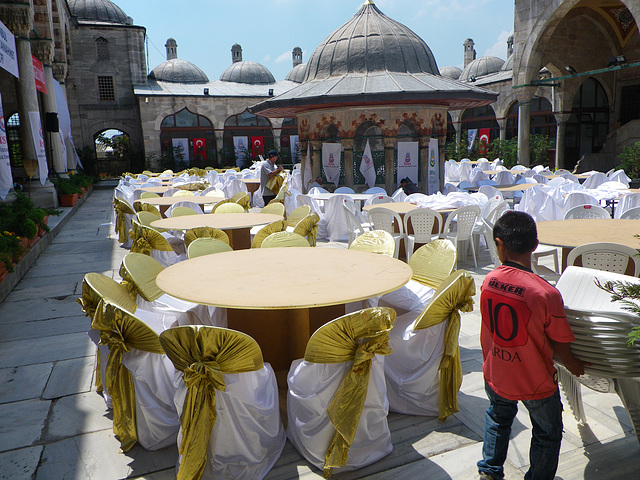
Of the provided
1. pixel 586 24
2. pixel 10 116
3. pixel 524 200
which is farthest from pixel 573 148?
pixel 10 116

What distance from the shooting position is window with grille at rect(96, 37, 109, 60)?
84.6 ft

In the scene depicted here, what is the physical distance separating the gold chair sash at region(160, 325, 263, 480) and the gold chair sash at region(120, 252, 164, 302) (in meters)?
1.38

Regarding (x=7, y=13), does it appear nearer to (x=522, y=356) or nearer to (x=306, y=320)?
(x=306, y=320)

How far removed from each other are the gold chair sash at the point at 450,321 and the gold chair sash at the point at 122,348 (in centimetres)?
150

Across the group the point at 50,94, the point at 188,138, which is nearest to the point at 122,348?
the point at 50,94

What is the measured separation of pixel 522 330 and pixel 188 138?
86.1ft

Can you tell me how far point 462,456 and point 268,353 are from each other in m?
1.40

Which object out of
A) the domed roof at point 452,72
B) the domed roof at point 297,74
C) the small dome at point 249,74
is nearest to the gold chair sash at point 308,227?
the small dome at point 249,74

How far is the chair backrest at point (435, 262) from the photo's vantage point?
3.54 m

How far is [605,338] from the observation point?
1959 mm

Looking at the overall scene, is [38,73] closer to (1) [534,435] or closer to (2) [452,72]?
(1) [534,435]

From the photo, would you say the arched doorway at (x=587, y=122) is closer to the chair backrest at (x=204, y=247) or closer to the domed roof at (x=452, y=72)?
the domed roof at (x=452, y=72)

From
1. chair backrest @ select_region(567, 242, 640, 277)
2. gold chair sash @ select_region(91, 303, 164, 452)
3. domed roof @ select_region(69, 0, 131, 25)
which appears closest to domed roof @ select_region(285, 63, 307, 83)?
domed roof @ select_region(69, 0, 131, 25)

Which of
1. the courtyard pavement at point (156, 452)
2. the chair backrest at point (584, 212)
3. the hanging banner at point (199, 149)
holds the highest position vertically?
the hanging banner at point (199, 149)
